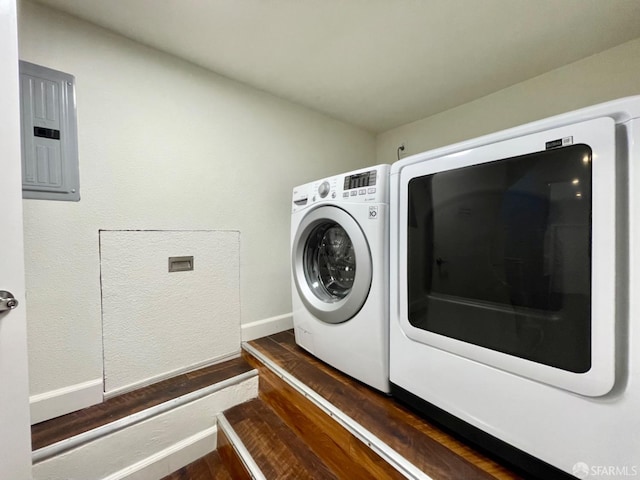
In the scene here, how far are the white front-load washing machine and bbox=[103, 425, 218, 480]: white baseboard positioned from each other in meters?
0.59

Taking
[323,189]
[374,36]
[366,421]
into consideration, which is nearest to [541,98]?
[374,36]

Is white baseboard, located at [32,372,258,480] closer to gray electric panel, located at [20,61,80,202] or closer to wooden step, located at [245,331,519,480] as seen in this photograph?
wooden step, located at [245,331,519,480]

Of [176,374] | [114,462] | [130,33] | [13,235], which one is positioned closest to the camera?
[13,235]

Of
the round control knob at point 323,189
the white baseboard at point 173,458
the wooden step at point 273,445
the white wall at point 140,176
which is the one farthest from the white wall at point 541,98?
the white baseboard at point 173,458

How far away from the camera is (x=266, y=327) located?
5.19 ft

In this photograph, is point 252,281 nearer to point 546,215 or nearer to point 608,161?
point 546,215

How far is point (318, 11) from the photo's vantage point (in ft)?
3.28

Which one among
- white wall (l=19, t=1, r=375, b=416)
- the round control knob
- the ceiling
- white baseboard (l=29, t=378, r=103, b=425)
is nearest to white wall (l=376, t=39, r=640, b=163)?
the ceiling

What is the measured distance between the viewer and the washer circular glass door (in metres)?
1.02

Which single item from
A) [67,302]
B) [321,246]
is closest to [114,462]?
[67,302]

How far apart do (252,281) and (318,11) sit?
4.47 ft

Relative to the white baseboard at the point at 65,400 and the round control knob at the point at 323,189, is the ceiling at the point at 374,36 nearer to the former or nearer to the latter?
the round control knob at the point at 323,189

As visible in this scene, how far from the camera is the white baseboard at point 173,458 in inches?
38.4

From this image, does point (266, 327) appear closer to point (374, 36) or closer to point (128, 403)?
point (128, 403)
